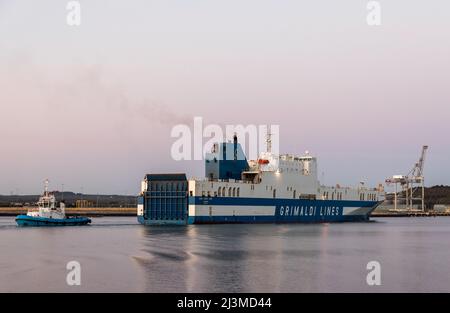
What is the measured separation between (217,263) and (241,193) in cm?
4560

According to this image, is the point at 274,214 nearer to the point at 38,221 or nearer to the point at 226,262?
the point at 38,221

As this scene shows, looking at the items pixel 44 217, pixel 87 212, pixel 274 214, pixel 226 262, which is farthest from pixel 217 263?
pixel 87 212

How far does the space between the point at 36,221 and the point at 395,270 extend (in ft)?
169

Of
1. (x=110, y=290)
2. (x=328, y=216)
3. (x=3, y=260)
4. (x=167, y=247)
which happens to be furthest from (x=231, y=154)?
(x=110, y=290)

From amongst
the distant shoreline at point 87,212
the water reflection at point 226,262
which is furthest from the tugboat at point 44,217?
the distant shoreline at point 87,212

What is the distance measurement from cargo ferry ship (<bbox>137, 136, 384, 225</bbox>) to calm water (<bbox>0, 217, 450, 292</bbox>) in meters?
20.5

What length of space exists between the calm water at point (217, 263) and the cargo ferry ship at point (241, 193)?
67.1ft

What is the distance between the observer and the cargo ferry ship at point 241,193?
81.7 metres

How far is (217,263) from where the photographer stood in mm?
39812

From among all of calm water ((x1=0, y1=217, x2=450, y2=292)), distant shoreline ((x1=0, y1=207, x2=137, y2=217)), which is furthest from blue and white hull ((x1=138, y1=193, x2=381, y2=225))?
distant shoreline ((x1=0, y1=207, x2=137, y2=217))

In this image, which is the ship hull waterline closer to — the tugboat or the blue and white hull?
the blue and white hull

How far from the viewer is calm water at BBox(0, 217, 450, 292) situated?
104ft

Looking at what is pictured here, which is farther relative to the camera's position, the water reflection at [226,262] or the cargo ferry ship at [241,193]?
the cargo ferry ship at [241,193]

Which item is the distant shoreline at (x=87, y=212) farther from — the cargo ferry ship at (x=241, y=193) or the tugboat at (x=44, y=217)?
the tugboat at (x=44, y=217)
